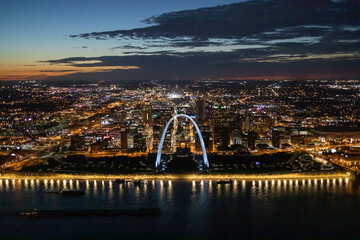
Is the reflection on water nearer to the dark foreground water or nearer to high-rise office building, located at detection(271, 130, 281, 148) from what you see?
the dark foreground water

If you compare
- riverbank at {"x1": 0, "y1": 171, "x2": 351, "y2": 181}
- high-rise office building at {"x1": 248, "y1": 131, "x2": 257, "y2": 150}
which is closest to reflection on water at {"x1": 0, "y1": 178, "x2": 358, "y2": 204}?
riverbank at {"x1": 0, "y1": 171, "x2": 351, "y2": 181}

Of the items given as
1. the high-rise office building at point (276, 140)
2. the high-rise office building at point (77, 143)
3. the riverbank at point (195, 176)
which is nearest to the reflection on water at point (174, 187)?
the riverbank at point (195, 176)

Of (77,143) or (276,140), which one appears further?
(276,140)

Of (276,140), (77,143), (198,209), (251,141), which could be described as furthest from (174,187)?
(276,140)

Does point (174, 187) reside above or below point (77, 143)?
below

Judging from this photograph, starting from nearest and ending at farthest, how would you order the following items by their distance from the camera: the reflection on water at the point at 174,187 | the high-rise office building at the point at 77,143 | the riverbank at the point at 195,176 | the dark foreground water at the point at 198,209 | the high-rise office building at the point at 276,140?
the dark foreground water at the point at 198,209 < the reflection on water at the point at 174,187 < the riverbank at the point at 195,176 < the high-rise office building at the point at 77,143 < the high-rise office building at the point at 276,140

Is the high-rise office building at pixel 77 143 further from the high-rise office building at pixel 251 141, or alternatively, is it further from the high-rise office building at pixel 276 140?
the high-rise office building at pixel 276 140

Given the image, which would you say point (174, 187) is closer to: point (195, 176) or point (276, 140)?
point (195, 176)

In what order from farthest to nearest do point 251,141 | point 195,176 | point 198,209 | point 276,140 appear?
1. point 276,140
2. point 251,141
3. point 195,176
4. point 198,209
